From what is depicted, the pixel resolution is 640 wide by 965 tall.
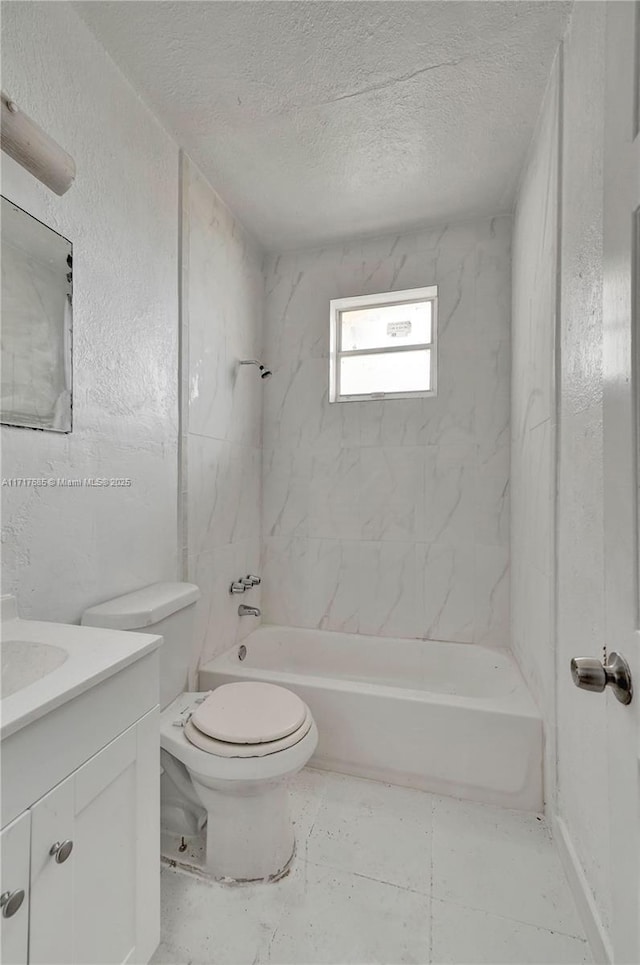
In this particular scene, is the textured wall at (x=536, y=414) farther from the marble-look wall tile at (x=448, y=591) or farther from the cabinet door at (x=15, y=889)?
the cabinet door at (x=15, y=889)

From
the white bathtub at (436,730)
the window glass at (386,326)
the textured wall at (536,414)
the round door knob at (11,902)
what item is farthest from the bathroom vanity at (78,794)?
the window glass at (386,326)

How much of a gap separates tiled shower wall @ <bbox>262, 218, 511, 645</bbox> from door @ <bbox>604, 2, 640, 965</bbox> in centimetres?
175

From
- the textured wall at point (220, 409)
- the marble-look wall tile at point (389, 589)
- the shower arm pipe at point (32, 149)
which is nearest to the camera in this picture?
the shower arm pipe at point (32, 149)

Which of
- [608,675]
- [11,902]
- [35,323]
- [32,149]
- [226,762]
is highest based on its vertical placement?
[32,149]

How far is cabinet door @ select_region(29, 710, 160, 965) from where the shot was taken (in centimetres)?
72

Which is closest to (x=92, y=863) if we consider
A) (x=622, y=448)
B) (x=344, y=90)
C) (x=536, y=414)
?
(x=622, y=448)

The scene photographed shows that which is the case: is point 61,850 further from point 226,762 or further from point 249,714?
point 249,714

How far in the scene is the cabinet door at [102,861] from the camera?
0.72 meters

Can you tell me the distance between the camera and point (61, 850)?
0.74 meters

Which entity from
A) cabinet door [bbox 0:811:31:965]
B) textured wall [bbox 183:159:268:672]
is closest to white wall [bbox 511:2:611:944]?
cabinet door [bbox 0:811:31:965]

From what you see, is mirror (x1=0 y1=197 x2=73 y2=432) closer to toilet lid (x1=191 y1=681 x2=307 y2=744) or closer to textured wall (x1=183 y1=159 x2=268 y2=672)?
textured wall (x1=183 y1=159 x2=268 y2=672)

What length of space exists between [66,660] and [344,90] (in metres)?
1.96

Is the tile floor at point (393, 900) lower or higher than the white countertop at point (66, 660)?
lower

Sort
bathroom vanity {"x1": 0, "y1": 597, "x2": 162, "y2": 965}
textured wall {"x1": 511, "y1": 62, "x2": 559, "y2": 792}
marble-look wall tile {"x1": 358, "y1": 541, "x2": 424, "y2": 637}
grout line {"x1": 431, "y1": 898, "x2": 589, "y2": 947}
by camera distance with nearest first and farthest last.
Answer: bathroom vanity {"x1": 0, "y1": 597, "x2": 162, "y2": 965} → grout line {"x1": 431, "y1": 898, "x2": 589, "y2": 947} → textured wall {"x1": 511, "y1": 62, "x2": 559, "y2": 792} → marble-look wall tile {"x1": 358, "y1": 541, "x2": 424, "y2": 637}
